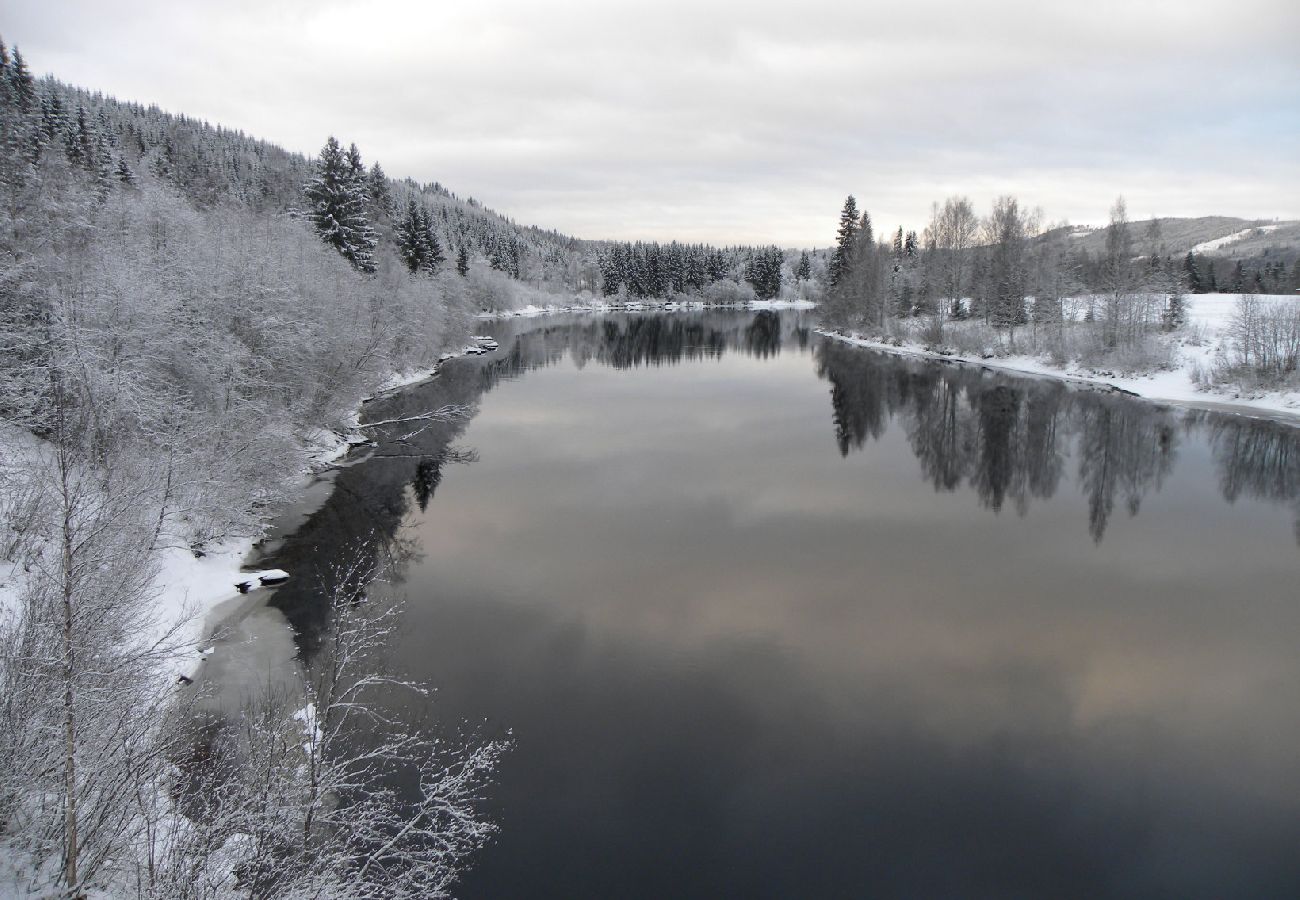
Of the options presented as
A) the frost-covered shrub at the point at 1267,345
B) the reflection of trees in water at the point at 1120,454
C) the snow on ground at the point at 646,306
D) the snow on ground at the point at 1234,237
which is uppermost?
the snow on ground at the point at 1234,237

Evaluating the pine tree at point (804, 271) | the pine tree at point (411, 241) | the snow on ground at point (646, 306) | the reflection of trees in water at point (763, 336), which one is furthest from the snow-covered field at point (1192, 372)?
the pine tree at point (804, 271)

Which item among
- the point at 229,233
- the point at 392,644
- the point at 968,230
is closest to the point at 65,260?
the point at 229,233

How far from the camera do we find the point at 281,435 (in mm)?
21719

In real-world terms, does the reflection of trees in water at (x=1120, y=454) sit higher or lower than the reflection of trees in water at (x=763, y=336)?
lower

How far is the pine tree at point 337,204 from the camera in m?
42.5

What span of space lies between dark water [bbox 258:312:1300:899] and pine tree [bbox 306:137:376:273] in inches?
652

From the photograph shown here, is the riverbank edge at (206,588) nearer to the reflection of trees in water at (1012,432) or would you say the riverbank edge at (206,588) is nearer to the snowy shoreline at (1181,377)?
the reflection of trees in water at (1012,432)

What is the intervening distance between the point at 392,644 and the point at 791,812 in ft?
27.7

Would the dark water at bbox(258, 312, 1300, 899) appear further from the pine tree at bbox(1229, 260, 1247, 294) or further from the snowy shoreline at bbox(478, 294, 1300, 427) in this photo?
the pine tree at bbox(1229, 260, 1247, 294)

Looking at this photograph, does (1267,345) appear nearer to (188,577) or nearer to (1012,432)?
(1012,432)

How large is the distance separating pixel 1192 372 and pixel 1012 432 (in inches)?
749

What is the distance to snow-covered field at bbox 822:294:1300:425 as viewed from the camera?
131 feet

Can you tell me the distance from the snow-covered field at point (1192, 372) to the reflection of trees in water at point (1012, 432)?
3420 millimetres

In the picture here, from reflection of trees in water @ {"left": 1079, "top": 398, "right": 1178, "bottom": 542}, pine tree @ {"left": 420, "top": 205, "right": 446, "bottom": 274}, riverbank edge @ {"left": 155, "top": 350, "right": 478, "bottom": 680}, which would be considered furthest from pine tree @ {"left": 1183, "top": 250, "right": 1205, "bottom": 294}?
riverbank edge @ {"left": 155, "top": 350, "right": 478, "bottom": 680}
